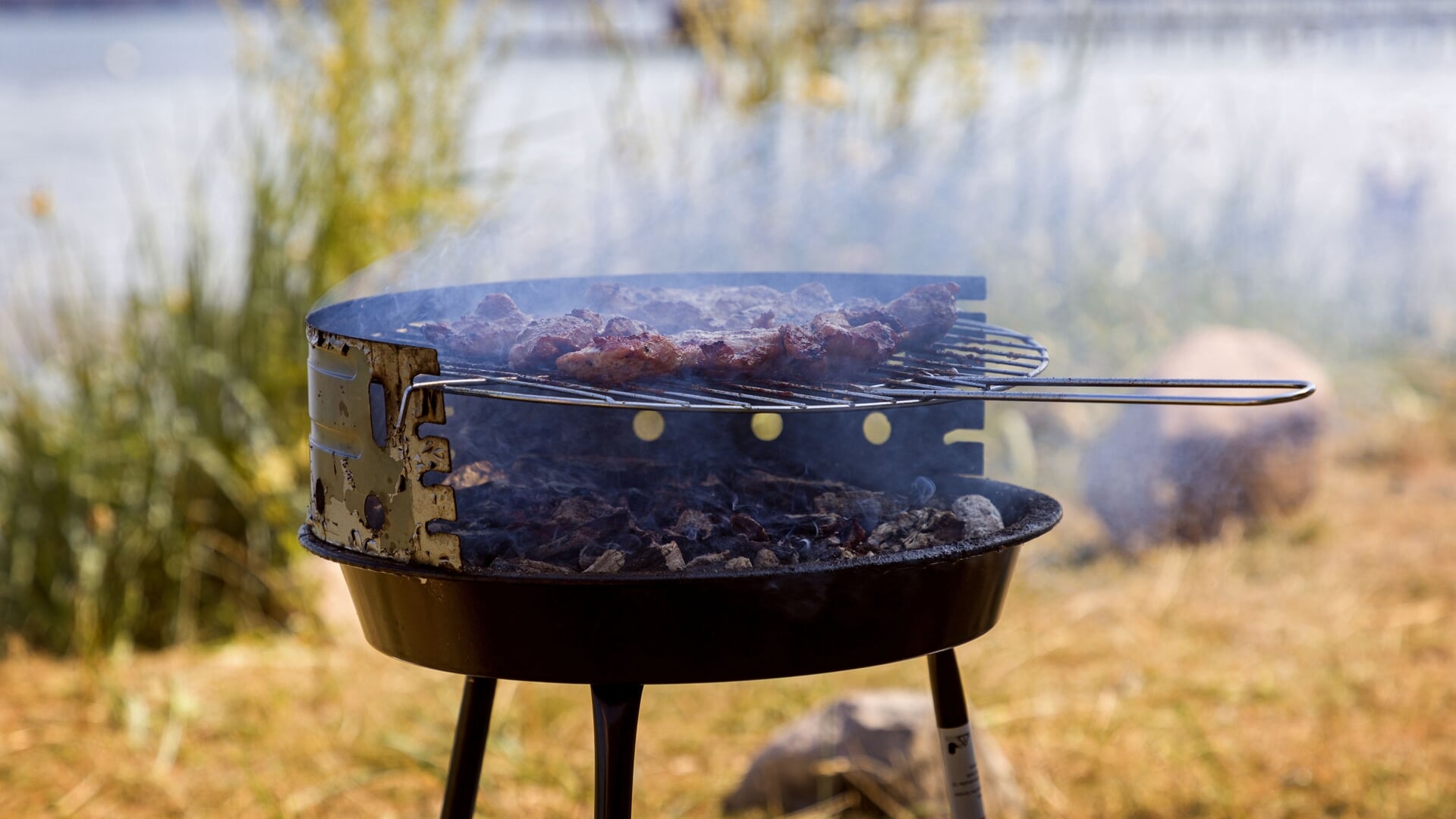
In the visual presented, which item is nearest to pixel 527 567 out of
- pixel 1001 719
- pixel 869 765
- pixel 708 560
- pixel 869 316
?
pixel 708 560

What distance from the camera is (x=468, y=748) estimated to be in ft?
6.51

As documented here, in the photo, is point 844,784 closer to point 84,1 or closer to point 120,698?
point 120,698

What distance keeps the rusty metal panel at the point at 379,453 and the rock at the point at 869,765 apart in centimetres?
157

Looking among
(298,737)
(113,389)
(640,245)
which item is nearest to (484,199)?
(640,245)

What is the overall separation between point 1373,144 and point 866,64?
410 cm

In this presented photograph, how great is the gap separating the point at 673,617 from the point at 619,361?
315 millimetres

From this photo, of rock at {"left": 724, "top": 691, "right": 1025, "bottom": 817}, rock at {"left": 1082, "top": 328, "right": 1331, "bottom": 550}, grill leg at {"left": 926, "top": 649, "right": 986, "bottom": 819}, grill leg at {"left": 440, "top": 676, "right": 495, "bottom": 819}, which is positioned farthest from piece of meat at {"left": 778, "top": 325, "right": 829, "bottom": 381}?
rock at {"left": 1082, "top": 328, "right": 1331, "bottom": 550}

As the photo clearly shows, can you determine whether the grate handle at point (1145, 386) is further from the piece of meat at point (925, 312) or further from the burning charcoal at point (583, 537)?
the burning charcoal at point (583, 537)

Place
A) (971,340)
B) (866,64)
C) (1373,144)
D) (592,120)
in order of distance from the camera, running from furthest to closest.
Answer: (1373,144), (866,64), (592,120), (971,340)

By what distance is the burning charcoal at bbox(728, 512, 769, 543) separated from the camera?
1.62 meters

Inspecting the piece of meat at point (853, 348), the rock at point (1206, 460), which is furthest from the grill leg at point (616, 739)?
the rock at point (1206, 460)

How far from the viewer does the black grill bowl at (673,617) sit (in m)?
1.46

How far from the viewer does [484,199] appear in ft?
14.6

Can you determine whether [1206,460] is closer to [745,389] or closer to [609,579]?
[745,389]
